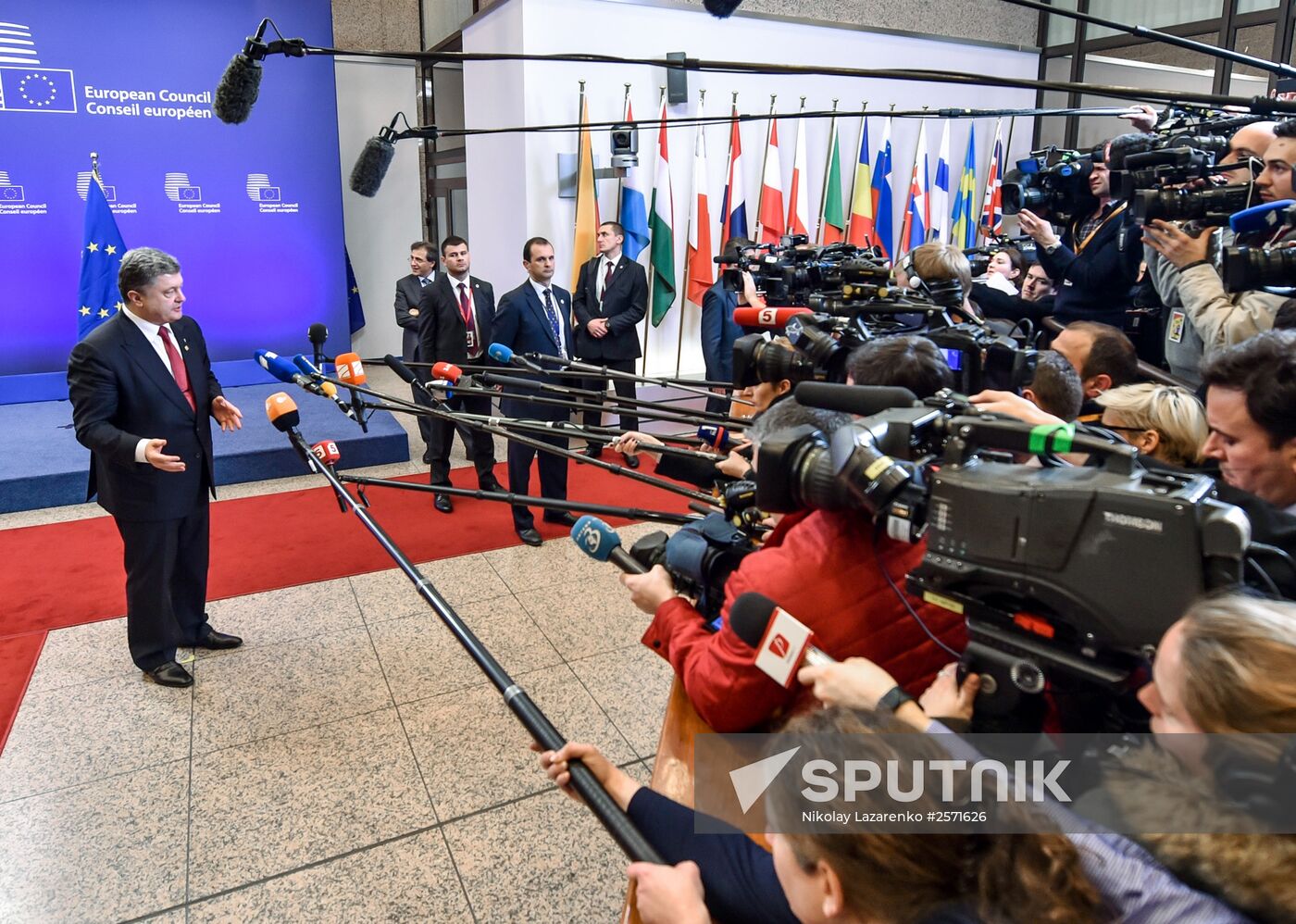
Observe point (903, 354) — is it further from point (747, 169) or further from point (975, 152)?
point (975, 152)

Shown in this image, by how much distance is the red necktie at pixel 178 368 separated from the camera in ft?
10.1

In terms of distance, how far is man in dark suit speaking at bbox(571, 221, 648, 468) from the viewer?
565 centimetres

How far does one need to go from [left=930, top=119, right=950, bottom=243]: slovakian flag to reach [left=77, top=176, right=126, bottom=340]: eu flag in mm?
6771

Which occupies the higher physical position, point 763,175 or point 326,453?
point 763,175

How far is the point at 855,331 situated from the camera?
1892 mm

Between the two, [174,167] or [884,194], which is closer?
[174,167]

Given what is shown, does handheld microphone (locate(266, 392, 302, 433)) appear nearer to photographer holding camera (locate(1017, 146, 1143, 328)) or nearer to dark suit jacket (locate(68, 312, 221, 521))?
dark suit jacket (locate(68, 312, 221, 521))

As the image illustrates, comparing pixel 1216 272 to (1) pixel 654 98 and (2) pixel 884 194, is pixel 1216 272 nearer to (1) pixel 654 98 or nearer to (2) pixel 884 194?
(1) pixel 654 98

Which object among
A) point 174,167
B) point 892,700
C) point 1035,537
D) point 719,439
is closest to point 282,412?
point 719,439

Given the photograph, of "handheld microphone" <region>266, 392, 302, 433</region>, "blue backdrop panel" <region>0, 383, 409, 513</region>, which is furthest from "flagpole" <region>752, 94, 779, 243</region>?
"handheld microphone" <region>266, 392, 302, 433</region>

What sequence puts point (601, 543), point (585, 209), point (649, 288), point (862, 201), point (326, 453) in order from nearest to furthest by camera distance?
point (601, 543) < point (326, 453) < point (585, 209) < point (649, 288) < point (862, 201)

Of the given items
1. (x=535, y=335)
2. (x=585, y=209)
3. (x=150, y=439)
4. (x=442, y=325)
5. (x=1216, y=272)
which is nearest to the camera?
(x=1216, y=272)

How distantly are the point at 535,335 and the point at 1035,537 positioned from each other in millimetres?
4166

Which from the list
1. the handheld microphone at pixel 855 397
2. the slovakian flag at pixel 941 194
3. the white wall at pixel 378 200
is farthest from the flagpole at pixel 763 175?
the handheld microphone at pixel 855 397
